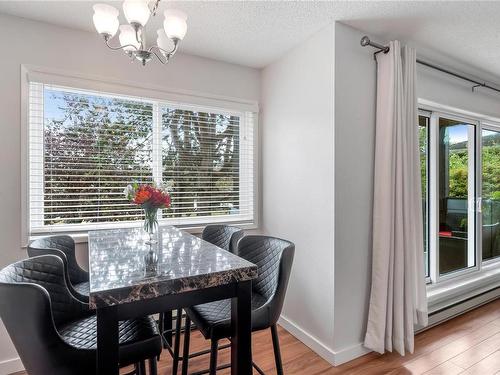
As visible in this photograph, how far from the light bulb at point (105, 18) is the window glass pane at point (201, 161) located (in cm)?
121

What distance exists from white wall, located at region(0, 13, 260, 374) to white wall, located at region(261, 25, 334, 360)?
3.52 feet

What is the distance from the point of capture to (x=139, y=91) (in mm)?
2496

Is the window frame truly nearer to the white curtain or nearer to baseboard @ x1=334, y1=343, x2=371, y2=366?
the white curtain

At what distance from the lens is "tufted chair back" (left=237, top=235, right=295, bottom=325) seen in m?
1.59

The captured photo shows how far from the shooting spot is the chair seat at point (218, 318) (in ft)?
4.63

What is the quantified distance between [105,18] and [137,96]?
108cm

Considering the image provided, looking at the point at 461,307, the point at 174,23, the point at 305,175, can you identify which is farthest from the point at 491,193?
the point at 174,23

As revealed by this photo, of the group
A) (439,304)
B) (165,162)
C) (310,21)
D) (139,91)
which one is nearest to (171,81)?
(139,91)

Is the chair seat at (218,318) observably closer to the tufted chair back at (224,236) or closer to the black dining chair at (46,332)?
the black dining chair at (46,332)

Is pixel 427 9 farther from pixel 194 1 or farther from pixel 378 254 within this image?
pixel 378 254

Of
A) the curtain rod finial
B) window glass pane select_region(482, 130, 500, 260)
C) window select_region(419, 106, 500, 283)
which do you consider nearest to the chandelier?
the curtain rod finial

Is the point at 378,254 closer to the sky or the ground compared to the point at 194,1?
closer to the ground

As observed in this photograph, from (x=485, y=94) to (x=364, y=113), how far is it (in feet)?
6.56

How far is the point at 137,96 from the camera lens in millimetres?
2502
